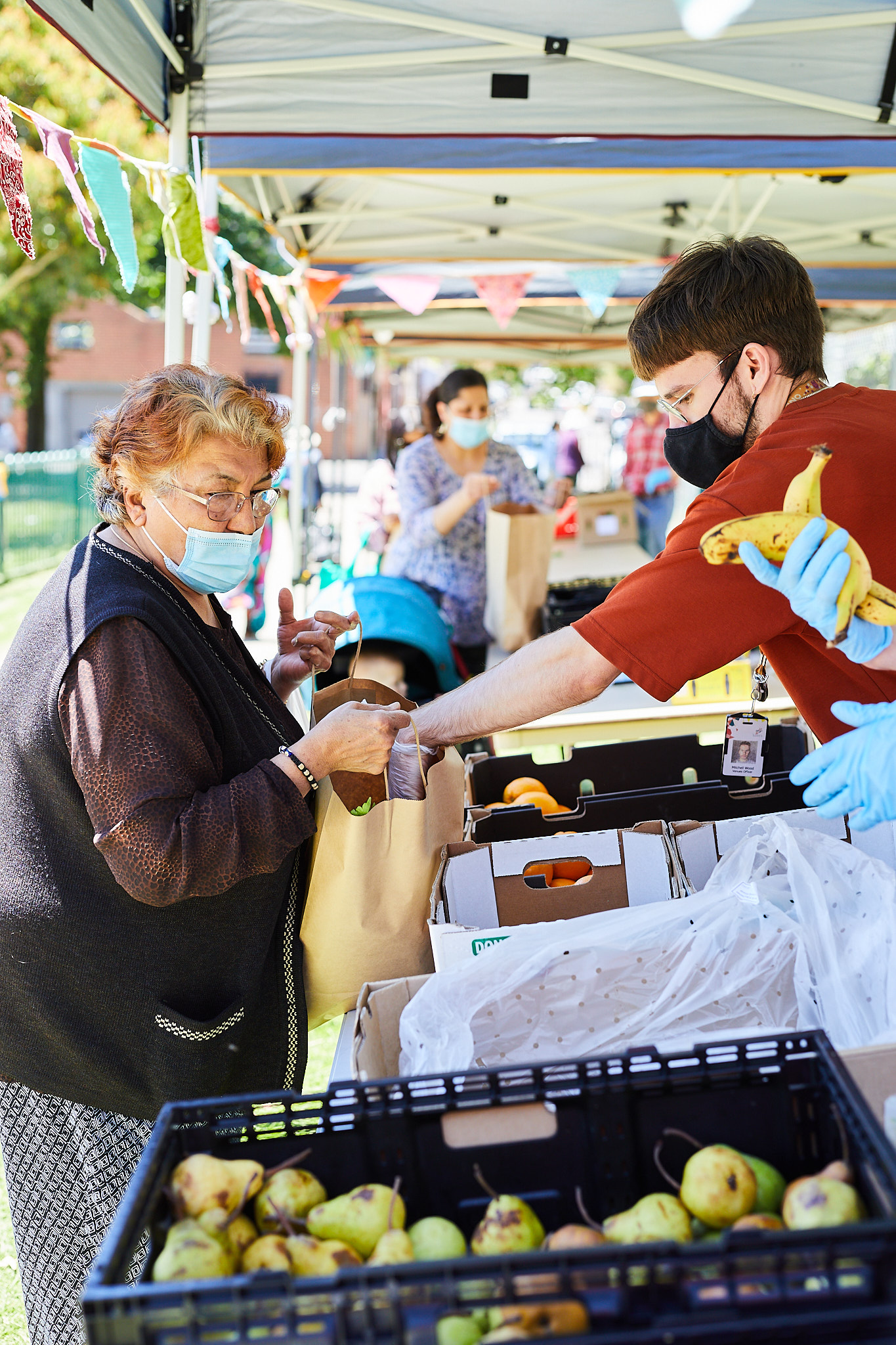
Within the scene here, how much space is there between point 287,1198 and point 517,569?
11.1ft

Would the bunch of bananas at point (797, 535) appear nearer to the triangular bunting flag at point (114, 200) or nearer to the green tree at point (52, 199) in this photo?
the triangular bunting flag at point (114, 200)

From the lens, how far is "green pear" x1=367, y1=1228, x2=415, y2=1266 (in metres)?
0.99

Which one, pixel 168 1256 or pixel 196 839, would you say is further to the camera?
pixel 196 839

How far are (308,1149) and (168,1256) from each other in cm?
21

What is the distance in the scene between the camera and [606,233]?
647 cm

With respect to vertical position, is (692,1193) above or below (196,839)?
below

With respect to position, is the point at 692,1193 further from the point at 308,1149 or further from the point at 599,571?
the point at 599,571

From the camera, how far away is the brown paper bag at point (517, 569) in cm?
423

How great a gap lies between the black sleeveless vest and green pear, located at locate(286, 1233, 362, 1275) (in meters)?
0.71

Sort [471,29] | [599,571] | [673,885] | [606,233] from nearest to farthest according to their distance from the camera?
[673,885] < [471,29] < [599,571] < [606,233]

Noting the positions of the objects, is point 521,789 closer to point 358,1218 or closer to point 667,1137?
point 667,1137

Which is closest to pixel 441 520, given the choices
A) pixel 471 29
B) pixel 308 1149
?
pixel 471 29

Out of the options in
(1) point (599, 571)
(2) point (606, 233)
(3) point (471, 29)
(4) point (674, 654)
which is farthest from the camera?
(2) point (606, 233)

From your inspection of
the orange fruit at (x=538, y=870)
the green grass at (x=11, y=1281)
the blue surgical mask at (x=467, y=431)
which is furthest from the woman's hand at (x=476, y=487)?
the orange fruit at (x=538, y=870)
